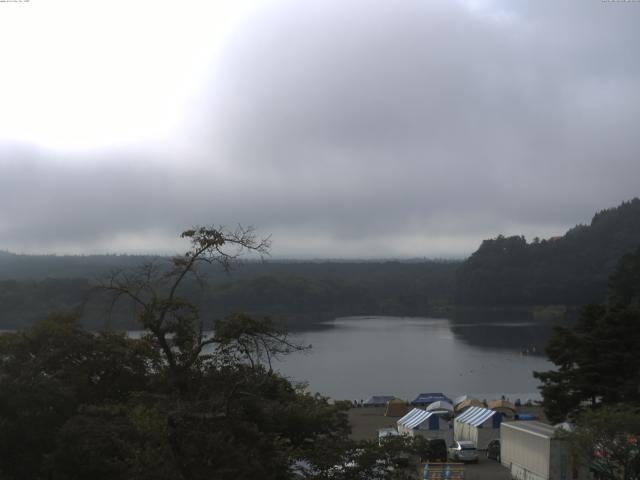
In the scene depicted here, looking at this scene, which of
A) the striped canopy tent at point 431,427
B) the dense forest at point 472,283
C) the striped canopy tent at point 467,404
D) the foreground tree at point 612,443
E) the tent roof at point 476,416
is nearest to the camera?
the foreground tree at point 612,443

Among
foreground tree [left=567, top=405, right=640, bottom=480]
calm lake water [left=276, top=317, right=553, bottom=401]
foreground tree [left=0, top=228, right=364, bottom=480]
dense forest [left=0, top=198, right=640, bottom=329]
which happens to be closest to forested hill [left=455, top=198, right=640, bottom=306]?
dense forest [left=0, top=198, right=640, bottom=329]

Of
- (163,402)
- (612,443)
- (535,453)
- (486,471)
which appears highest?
(163,402)

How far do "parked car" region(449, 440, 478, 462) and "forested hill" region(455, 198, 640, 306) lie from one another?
59527 mm

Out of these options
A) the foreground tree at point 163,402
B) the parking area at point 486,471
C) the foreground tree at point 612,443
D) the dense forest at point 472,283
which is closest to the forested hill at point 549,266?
the dense forest at point 472,283

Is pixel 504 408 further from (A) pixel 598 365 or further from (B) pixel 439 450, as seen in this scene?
(B) pixel 439 450

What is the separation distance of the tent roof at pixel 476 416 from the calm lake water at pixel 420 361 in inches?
302

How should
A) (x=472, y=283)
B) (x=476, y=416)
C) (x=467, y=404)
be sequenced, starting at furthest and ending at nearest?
(x=472, y=283) < (x=467, y=404) < (x=476, y=416)

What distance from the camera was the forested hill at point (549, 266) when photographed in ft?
238

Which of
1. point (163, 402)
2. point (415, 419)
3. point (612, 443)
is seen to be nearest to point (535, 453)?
point (612, 443)

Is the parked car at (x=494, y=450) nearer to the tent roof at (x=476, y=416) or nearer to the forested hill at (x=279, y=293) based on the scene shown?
the tent roof at (x=476, y=416)

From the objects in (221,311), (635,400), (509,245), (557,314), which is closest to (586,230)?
(509,245)

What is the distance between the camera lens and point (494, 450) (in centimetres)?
1245

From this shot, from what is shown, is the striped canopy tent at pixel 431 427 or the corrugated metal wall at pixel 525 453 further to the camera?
the striped canopy tent at pixel 431 427

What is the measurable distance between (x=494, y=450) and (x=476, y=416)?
1.58 metres
